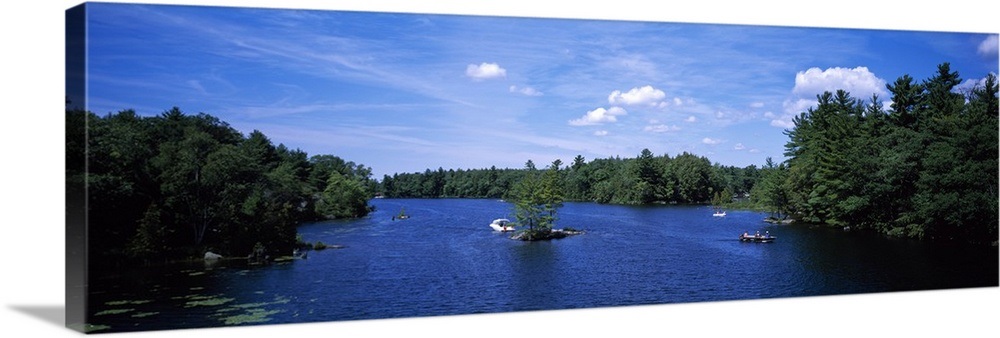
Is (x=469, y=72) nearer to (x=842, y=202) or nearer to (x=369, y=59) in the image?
(x=369, y=59)

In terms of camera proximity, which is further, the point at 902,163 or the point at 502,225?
the point at 902,163

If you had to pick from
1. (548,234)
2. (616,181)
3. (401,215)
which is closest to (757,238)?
Result: (616,181)

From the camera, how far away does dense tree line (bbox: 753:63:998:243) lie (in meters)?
13.6

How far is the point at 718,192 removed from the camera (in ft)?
44.4

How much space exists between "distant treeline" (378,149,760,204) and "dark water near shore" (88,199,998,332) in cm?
17

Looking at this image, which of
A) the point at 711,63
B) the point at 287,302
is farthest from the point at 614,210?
the point at 287,302

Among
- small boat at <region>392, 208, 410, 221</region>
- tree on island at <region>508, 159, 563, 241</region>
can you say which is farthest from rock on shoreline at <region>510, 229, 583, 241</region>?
small boat at <region>392, 208, 410, 221</region>

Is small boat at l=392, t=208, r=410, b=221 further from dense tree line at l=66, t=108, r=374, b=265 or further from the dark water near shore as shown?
dense tree line at l=66, t=108, r=374, b=265

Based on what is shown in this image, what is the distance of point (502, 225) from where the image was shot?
12.4 m

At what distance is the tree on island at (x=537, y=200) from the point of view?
12.5 m

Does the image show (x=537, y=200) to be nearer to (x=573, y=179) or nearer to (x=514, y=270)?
(x=573, y=179)

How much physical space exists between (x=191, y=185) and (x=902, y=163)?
31.5 ft

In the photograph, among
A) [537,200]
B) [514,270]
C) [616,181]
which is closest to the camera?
[514,270]

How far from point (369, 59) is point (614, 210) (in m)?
4.18
